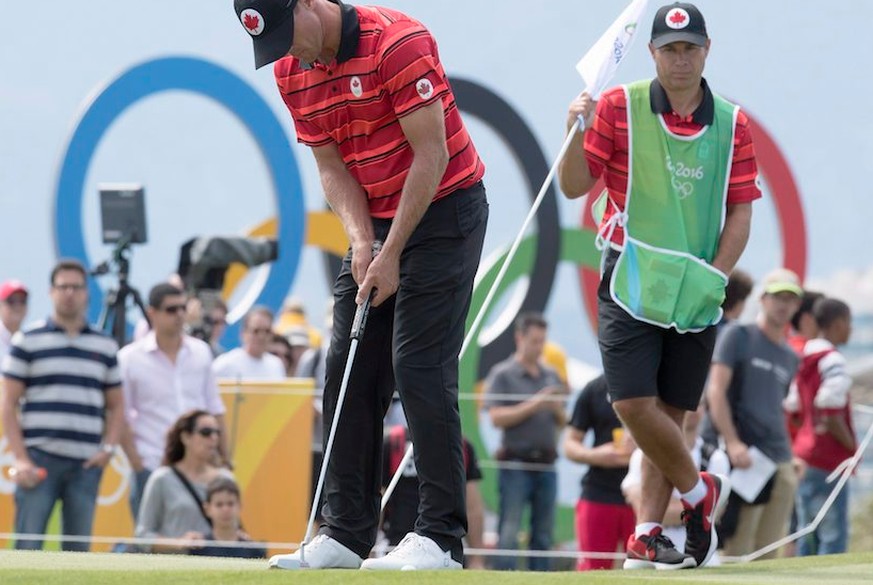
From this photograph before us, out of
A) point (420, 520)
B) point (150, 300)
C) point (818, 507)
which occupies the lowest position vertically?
point (818, 507)

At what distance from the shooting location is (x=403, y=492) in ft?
28.1

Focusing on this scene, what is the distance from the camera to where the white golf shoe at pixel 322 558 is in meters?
5.21

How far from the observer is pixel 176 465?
359 inches

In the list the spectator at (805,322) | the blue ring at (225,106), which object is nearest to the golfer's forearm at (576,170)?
the spectator at (805,322)

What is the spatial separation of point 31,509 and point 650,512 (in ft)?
13.5

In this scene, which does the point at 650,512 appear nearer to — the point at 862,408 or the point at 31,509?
the point at 31,509

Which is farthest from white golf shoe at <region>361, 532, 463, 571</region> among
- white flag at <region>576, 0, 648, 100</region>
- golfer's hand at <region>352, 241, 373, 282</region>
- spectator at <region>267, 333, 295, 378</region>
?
spectator at <region>267, 333, 295, 378</region>

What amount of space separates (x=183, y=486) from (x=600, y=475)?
220 centimetres

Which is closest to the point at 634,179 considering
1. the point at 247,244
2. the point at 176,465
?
the point at 176,465

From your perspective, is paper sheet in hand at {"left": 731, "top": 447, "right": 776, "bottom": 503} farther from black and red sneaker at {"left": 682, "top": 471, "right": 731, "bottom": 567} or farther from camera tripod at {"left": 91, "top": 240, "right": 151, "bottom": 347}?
camera tripod at {"left": 91, "top": 240, "right": 151, "bottom": 347}

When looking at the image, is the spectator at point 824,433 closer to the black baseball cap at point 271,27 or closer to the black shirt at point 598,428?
the black shirt at point 598,428

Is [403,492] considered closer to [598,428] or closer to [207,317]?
[598,428]

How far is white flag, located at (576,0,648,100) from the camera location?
6.16 metres

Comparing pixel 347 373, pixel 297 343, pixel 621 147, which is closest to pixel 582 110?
pixel 621 147
